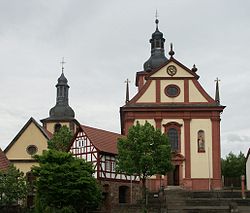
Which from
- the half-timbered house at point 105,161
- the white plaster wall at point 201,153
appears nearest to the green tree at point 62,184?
the half-timbered house at point 105,161

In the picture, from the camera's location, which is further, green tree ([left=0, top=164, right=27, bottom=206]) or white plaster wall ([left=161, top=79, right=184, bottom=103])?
white plaster wall ([left=161, top=79, right=184, bottom=103])

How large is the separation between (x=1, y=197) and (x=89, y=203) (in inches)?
312

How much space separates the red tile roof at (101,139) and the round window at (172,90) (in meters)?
8.79

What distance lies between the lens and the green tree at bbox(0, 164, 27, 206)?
44.4 meters

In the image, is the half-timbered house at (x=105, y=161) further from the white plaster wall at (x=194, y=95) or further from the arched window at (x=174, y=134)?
the white plaster wall at (x=194, y=95)

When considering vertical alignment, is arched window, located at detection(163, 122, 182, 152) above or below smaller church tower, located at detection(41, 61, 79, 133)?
below

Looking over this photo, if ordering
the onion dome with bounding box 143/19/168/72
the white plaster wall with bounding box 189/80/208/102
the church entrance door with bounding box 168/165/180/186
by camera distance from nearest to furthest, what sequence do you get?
the church entrance door with bounding box 168/165/180/186, the white plaster wall with bounding box 189/80/208/102, the onion dome with bounding box 143/19/168/72

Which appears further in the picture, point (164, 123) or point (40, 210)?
point (164, 123)

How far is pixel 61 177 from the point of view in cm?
4050

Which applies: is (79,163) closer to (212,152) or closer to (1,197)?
(1,197)

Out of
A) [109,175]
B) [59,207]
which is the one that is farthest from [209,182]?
[59,207]

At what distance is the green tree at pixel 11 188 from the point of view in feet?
146

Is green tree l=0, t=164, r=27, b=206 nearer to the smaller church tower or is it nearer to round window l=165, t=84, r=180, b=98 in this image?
round window l=165, t=84, r=180, b=98

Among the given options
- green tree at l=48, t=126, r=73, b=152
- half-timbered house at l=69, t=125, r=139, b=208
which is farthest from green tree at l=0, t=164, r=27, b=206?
green tree at l=48, t=126, r=73, b=152
